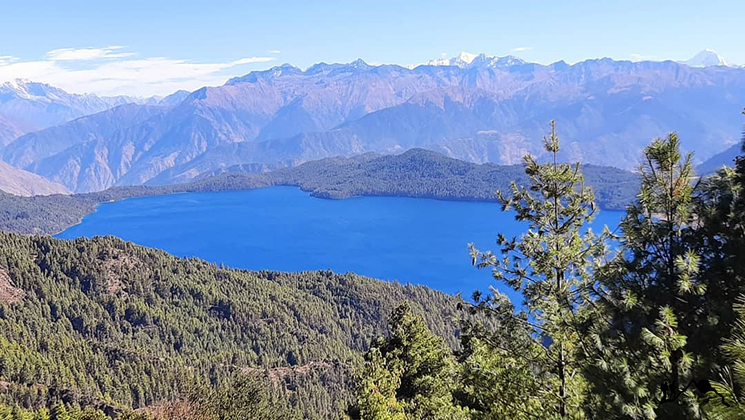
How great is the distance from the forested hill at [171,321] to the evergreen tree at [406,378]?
5915 cm

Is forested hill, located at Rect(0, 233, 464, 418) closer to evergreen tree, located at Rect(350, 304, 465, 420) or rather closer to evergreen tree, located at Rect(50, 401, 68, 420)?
evergreen tree, located at Rect(50, 401, 68, 420)

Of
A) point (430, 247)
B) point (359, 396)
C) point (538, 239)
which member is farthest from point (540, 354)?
point (430, 247)

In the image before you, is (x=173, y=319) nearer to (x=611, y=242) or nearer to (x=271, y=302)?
(x=271, y=302)

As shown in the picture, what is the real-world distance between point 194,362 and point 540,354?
297 feet

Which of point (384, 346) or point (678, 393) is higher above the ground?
point (678, 393)

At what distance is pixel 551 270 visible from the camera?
985 centimetres

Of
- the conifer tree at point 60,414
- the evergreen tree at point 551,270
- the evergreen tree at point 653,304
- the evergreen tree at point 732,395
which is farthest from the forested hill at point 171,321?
the evergreen tree at point 732,395

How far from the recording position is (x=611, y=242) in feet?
30.8

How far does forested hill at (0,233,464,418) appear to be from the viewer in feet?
258

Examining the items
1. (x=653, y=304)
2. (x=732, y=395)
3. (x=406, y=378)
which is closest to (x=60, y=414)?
(x=406, y=378)

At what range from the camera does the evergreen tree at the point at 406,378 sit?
16516mm

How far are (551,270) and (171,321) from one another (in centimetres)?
11761

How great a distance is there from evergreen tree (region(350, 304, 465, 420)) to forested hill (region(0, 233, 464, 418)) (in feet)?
194

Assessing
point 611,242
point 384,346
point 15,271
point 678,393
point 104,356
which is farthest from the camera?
point 15,271
